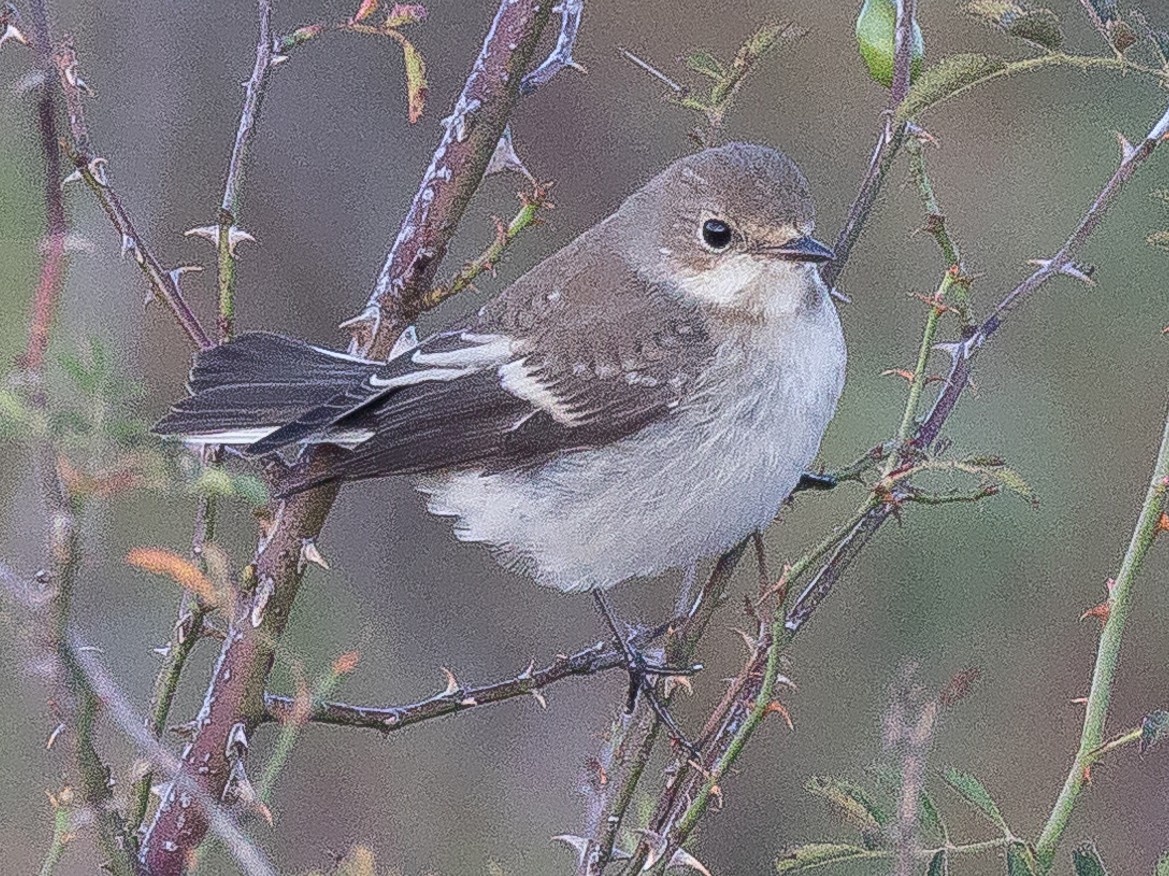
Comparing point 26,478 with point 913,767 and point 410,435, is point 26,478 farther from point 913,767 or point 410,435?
point 410,435

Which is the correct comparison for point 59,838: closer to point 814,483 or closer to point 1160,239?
point 1160,239

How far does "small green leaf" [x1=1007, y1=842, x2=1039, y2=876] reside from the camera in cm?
190

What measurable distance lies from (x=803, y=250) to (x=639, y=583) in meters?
3.83

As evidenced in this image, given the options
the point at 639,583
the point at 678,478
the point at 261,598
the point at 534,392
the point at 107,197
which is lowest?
the point at 639,583

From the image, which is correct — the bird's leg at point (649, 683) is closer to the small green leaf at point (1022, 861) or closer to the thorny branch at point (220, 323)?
the small green leaf at point (1022, 861)

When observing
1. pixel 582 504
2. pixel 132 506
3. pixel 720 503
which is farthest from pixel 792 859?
pixel 132 506

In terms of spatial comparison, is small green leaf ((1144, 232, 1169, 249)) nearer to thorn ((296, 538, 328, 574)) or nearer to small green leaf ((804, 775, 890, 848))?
small green leaf ((804, 775, 890, 848))

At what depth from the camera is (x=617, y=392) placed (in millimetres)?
3551

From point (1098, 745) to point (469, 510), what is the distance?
6.43ft

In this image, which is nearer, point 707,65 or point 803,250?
point 707,65

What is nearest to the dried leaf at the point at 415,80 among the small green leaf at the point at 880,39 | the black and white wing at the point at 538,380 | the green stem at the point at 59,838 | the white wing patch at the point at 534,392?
the small green leaf at the point at 880,39

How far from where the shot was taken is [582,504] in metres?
3.55

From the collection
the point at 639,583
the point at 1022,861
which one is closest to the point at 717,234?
the point at 1022,861

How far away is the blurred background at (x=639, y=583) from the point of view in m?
5.77
